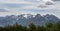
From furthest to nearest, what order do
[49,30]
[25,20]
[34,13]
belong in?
[34,13]
[25,20]
[49,30]

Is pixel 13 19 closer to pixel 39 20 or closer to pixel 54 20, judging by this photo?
pixel 39 20

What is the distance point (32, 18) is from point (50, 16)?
4.31 feet

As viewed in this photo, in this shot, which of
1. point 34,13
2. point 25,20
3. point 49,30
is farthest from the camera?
point 34,13

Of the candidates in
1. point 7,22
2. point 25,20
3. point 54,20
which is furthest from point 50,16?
point 7,22

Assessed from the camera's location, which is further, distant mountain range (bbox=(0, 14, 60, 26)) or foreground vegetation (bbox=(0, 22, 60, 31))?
distant mountain range (bbox=(0, 14, 60, 26))

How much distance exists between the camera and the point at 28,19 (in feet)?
49.6

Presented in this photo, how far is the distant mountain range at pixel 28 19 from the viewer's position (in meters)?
14.8

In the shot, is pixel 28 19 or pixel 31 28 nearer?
pixel 31 28

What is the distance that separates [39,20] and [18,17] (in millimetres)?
1509

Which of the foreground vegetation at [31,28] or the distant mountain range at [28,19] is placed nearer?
the foreground vegetation at [31,28]

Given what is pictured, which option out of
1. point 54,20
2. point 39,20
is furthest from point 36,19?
point 54,20

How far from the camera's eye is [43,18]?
15430 millimetres

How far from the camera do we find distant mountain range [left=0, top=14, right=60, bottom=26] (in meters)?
14.8

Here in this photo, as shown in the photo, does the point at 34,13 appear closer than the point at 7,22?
No
